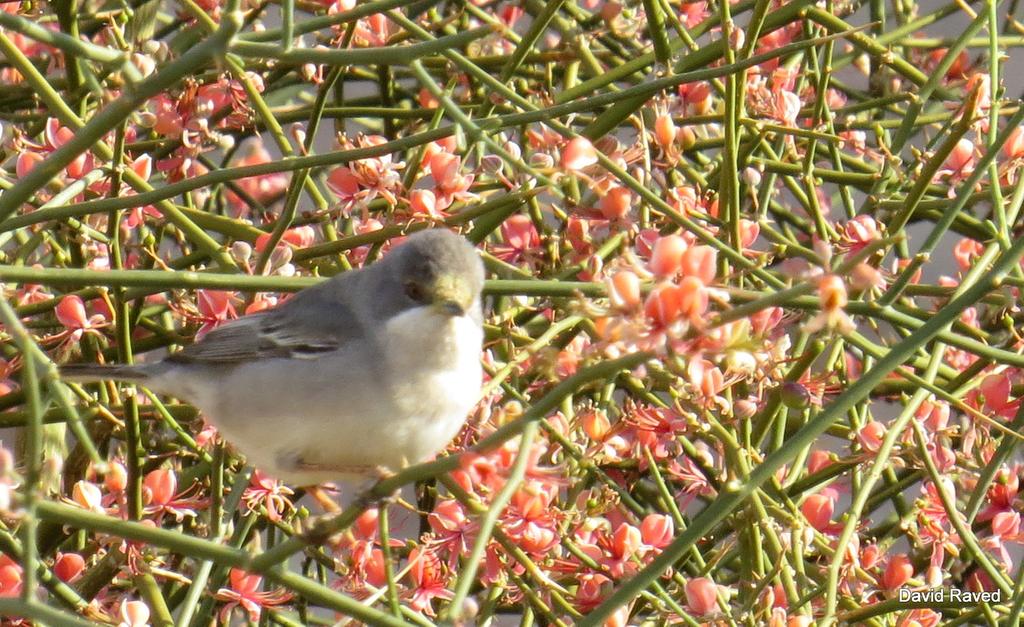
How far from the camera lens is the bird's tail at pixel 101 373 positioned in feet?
8.58

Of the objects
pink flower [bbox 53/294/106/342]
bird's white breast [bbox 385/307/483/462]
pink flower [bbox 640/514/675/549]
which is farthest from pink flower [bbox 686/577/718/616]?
pink flower [bbox 53/294/106/342]

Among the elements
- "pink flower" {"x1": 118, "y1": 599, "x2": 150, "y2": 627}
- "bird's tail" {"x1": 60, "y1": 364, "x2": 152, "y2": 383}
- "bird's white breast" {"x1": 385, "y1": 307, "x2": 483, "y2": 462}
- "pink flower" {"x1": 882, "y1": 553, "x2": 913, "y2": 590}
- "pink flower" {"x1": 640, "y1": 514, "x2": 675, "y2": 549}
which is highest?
"bird's tail" {"x1": 60, "y1": 364, "x2": 152, "y2": 383}

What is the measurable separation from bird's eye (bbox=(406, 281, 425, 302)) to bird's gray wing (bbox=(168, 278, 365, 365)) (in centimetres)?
17

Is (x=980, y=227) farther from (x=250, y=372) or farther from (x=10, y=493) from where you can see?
(x=10, y=493)

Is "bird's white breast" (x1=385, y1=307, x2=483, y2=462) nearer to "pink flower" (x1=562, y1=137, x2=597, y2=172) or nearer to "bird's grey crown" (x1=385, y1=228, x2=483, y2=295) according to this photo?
"bird's grey crown" (x1=385, y1=228, x2=483, y2=295)

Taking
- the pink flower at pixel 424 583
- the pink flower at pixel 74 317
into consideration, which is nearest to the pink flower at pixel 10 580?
the pink flower at pixel 74 317

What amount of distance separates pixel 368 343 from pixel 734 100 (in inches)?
34.9

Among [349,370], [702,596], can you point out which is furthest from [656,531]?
[349,370]

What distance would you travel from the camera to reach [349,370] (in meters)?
2.78

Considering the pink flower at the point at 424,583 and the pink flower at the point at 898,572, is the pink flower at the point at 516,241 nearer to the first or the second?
the pink flower at the point at 424,583

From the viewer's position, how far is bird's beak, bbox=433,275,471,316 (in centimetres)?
257

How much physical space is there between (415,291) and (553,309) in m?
0.37

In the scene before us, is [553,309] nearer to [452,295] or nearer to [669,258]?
[452,295]

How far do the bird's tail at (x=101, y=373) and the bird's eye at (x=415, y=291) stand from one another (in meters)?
0.56
